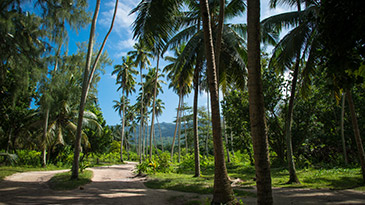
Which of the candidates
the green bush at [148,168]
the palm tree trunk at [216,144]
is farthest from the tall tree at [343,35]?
the green bush at [148,168]

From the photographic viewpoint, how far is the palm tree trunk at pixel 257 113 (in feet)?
10.6

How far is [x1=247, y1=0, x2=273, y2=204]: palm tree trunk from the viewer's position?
3240mm

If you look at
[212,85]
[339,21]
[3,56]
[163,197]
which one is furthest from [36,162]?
[339,21]

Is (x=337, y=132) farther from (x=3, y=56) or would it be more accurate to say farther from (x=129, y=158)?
(x=129, y=158)

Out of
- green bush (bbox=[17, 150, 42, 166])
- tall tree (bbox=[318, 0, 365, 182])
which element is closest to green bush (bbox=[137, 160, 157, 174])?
green bush (bbox=[17, 150, 42, 166])

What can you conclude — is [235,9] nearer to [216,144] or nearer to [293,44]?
[293,44]

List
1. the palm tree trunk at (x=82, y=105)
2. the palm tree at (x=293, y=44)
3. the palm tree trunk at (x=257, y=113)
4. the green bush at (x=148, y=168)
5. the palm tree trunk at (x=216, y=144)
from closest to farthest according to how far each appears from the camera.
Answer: the palm tree trunk at (x=257, y=113)
the palm tree trunk at (x=216, y=144)
the palm tree at (x=293, y=44)
the palm tree trunk at (x=82, y=105)
the green bush at (x=148, y=168)

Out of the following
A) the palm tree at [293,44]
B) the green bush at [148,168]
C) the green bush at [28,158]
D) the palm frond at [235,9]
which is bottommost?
the green bush at [148,168]

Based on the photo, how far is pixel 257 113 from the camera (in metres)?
3.44

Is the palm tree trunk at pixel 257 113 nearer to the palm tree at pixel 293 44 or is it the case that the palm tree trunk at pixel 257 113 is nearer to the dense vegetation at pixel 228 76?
the dense vegetation at pixel 228 76

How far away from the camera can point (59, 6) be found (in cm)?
815

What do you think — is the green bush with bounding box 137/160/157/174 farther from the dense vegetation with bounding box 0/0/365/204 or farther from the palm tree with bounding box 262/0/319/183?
the palm tree with bounding box 262/0/319/183

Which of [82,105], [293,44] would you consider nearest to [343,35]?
[293,44]

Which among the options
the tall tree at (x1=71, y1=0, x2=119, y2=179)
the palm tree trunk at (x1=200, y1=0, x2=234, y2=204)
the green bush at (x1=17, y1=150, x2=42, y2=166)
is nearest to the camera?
the palm tree trunk at (x1=200, y1=0, x2=234, y2=204)
